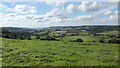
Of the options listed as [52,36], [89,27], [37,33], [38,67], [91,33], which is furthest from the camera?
[89,27]

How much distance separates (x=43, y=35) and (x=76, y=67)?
93.7ft

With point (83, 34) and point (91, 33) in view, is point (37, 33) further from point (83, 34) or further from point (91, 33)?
point (91, 33)

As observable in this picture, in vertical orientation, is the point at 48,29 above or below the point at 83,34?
above

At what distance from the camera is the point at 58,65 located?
9.44 meters

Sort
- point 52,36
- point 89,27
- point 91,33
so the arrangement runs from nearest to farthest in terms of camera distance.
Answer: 1. point 52,36
2. point 91,33
3. point 89,27

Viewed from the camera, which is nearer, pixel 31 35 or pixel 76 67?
pixel 76 67

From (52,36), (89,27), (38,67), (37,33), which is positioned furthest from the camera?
(89,27)

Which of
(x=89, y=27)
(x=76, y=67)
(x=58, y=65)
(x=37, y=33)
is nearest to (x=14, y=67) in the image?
(x=58, y=65)

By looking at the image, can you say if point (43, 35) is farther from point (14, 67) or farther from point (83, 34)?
point (14, 67)

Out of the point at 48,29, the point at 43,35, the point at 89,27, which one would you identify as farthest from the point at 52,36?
the point at 89,27

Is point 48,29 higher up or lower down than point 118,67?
higher up

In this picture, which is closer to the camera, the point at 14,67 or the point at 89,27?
the point at 14,67

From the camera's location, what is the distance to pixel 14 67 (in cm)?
902

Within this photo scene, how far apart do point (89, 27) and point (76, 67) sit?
42.6 metres
